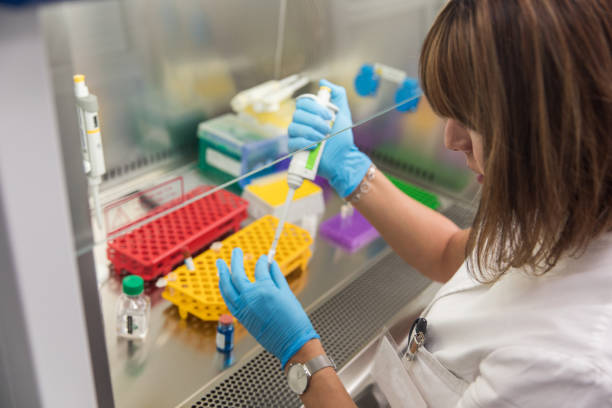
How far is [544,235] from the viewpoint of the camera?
0.82m

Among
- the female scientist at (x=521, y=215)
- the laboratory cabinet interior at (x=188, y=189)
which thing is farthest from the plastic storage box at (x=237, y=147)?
the female scientist at (x=521, y=215)

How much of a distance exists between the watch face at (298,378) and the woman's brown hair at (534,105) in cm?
42

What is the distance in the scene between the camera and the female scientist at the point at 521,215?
0.70 meters

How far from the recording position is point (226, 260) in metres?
1.34

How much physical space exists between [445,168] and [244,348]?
3.34 ft

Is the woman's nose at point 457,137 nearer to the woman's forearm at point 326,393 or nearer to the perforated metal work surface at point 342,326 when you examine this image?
the woman's forearm at point 326,393

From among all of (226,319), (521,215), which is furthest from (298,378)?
(521,215)

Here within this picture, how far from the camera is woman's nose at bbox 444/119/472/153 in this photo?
0.91 m

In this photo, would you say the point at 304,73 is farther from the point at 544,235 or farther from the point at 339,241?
the point at 544,235

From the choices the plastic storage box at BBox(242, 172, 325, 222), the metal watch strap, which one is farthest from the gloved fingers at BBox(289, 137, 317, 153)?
the plastic storage box at BBox(242, 172, 325, 222)

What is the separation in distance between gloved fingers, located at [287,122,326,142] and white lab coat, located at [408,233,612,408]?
429 millimetres

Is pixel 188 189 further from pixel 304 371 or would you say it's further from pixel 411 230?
pixel 411 230

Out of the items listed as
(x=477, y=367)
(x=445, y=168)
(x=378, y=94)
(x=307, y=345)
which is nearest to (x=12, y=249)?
(x=307, y=345)

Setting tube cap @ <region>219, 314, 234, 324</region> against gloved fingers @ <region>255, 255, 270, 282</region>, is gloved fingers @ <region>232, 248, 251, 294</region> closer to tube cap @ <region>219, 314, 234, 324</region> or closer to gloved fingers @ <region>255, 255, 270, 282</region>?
gloved fingers @ <region>255, 255, 270, 282</region>
